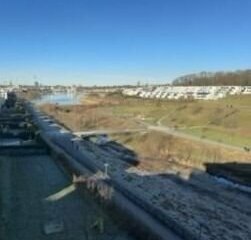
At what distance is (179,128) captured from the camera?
57156 mm

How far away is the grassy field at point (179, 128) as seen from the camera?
39062 millimetres

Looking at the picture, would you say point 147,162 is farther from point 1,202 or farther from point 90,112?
point 90,112

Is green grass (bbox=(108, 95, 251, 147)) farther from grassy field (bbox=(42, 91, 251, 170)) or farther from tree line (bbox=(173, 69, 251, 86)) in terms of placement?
tree line (bbox=(173, 69, 251, 86))

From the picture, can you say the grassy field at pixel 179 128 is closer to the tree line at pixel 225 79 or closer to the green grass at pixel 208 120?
the green grass at pixel 208 120

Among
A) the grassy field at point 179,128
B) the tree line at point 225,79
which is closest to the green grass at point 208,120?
the grassy field at point 179,128

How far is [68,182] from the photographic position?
2769cm

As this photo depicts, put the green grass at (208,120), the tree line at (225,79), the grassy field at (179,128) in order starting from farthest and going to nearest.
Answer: the tree line at (225,79)
the green grass at (208,120)
the grassy field at (179,128)

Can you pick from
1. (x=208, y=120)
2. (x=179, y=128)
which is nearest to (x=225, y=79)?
(x=208, y=120)

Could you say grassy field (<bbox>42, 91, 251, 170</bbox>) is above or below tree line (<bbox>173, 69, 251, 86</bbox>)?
below

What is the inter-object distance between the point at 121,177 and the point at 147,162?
8.37 m

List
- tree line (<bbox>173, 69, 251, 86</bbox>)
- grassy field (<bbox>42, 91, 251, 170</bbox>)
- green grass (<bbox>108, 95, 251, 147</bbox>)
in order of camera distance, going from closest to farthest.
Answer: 1. grassy field (<bbox>42, 91, 251, 170</bbox>)
2. green grass (<bbox>108, 95, 251, 147</bbox>)
3. tree line (<bbox>173, 69, 251, 86</bbox>)

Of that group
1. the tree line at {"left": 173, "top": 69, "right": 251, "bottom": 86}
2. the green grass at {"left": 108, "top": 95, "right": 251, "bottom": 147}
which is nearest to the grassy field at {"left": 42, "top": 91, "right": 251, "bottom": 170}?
the green grass at {"left": 108, "top": 95, "right": 251, "bottom": 147}

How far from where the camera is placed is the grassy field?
39.1 meters

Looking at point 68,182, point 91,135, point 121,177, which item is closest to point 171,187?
point 121,177
